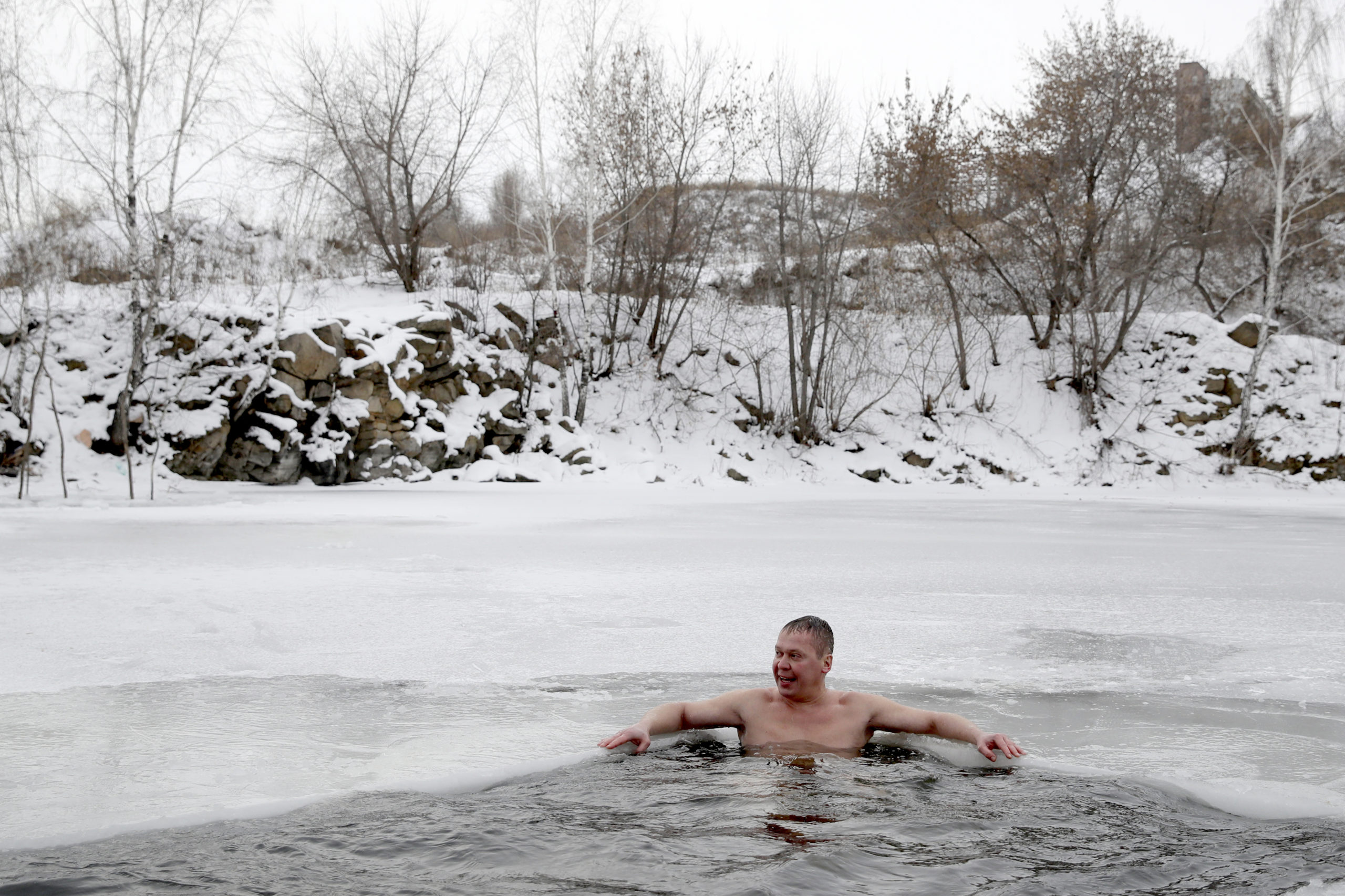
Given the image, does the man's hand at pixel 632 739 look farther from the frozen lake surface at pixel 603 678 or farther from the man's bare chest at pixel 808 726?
the man's bare chest at pixel 808 726

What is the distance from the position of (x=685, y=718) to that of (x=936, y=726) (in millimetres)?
824

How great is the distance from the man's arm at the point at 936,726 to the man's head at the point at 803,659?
21 cm

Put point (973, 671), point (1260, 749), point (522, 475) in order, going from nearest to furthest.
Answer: point (1260, 749) < point (973, 671) < point (522, 475)

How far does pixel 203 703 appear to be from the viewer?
11.1 ft

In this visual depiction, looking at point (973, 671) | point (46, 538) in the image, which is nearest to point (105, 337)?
point (46, 538)

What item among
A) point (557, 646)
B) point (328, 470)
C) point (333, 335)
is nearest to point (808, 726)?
point (557, 646)

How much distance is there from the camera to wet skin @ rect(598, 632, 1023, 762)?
3260mm

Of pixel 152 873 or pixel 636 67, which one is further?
pixel 636 67

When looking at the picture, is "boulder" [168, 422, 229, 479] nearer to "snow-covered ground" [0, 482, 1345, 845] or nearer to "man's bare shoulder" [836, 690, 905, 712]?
"snow-covered ground" [0, 482, 1345, 845]

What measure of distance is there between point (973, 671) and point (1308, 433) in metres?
16.9

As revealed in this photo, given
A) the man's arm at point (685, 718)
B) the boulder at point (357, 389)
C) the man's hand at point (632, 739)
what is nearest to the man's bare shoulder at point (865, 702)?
the man's arm at point (685, 718)

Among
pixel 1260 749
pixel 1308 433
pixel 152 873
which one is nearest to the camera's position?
pixel 152 873

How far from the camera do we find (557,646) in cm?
436

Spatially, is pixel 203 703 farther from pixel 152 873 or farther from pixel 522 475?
pixel 522 475
